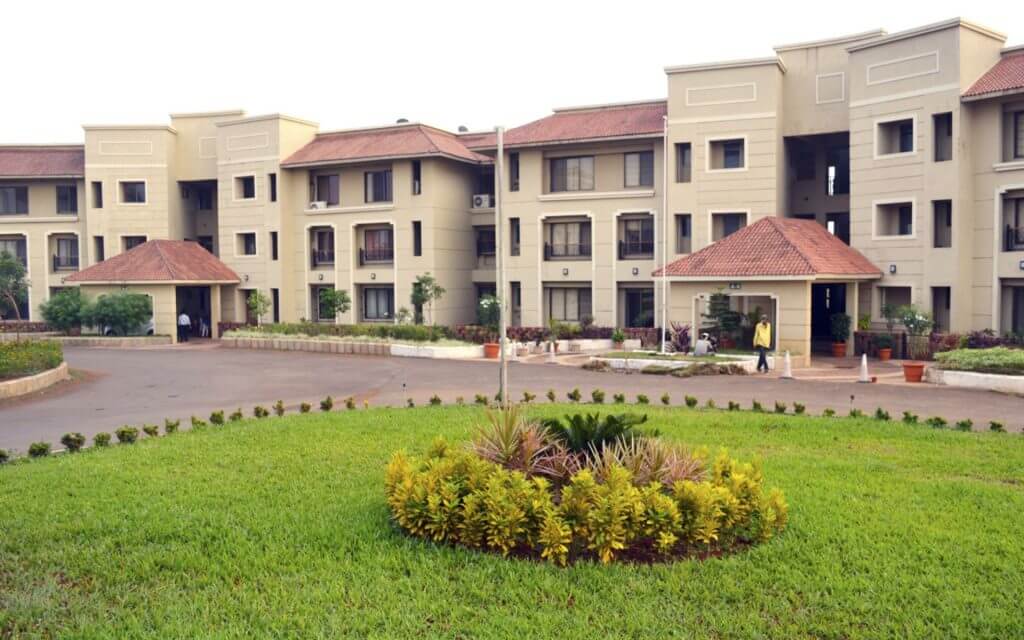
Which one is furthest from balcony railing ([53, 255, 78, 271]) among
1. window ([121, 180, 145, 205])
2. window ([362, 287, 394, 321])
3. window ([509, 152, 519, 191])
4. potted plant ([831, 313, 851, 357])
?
potted plant ([831, 313, 851, 357])

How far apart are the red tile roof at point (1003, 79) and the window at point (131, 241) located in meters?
38.1

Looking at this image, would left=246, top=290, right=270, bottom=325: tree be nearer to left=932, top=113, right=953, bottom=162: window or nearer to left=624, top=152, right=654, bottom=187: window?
left=624, top=152, right=654, bottom=187: window

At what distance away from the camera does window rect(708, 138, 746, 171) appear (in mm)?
34875

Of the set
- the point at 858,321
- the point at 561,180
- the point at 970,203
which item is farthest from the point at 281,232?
the point at 970,203

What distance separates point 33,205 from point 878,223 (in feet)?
137

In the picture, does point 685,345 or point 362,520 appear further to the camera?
point 685,345

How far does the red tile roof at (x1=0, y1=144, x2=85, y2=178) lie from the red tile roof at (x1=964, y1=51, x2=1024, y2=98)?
1606 inches

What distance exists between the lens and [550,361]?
30.1 m

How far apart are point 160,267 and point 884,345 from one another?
30.2m

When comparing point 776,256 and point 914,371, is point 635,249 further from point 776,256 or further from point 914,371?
point 914,371

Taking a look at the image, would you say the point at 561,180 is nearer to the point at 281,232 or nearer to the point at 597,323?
the point at 597,323

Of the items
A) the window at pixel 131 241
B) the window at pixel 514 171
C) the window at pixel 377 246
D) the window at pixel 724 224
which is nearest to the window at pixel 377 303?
the window at pixel 377 246

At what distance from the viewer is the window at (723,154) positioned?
114 ft

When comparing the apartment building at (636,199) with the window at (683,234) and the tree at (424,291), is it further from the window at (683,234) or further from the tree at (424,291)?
the tree at (424,291)
